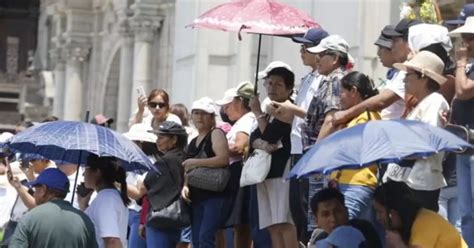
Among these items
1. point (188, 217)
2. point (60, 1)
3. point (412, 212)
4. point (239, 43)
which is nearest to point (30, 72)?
point (60, 1)

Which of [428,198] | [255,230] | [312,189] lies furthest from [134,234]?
[428,198]

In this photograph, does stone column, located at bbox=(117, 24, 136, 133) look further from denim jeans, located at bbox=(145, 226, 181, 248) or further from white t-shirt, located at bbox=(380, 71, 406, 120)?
white t-shirt, located at bbox=(380, 71, 406, 120)

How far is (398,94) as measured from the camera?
10695 mm

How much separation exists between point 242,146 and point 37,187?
2.82m

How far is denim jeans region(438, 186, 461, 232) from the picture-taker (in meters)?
10.5

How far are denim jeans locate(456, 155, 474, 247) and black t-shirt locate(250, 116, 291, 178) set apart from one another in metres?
2.18

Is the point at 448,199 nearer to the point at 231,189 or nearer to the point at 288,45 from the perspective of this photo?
the point at 231,189

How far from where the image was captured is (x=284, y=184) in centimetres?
1214

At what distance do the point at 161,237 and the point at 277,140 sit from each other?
1799 mm

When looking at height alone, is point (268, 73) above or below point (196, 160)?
above

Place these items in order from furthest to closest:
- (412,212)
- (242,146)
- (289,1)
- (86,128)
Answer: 1. (289,1)
2. (242,146)
3. (86,128)
4. (412,212)

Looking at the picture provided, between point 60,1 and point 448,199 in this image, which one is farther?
point 60,1

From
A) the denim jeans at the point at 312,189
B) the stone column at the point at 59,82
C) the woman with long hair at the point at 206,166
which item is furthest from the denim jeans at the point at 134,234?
the stone column at the point at 59,82

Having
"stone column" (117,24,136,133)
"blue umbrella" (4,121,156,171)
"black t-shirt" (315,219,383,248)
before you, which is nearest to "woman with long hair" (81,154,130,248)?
"blue umbrella" (4,121,156,171)
